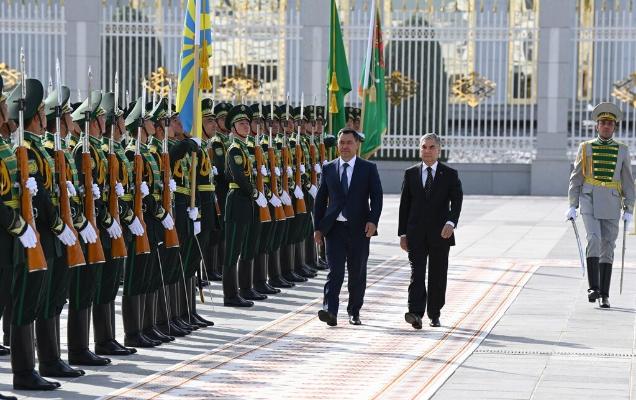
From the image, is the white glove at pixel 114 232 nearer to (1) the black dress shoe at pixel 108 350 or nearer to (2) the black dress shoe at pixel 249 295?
(1) the black dress shoe at pixel 108 350

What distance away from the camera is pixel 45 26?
2748 centimetres

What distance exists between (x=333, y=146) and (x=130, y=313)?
6.08 metres

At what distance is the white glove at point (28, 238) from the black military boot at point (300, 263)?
653 cm

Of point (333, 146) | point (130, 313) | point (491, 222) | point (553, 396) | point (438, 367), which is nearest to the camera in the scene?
point (553, 396)

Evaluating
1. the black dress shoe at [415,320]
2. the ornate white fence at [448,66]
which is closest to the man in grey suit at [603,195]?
Answer: the black dress shoe at [415,320]

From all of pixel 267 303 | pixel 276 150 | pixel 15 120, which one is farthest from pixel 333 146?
pixel 15 120

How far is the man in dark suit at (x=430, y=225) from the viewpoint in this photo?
1057cm

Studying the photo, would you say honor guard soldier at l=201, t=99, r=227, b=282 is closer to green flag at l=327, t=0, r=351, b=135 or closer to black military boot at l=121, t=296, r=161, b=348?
black military boot at l=121, t=296, r=161, b=348

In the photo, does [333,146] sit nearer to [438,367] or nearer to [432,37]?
[438,367]

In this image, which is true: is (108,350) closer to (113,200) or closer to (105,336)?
(105,336)

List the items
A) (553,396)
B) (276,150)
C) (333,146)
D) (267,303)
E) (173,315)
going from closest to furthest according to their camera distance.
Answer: (553,396), (173,315), (267,303), (276,150), (333,146)

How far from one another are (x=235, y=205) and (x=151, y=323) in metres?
2.28

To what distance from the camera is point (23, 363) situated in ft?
25.9

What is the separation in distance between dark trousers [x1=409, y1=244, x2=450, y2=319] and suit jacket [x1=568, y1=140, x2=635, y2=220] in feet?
5.90
